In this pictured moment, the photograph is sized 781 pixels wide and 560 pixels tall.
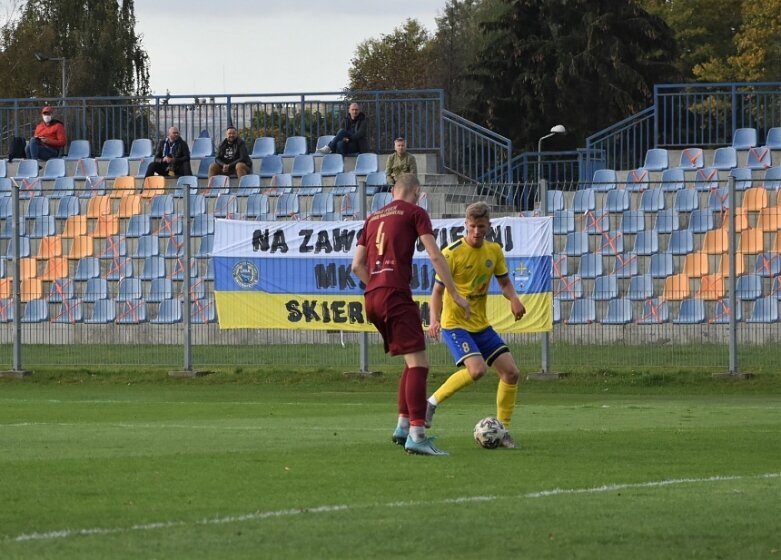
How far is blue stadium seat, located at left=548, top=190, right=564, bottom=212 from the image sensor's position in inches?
886

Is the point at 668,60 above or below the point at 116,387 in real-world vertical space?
above

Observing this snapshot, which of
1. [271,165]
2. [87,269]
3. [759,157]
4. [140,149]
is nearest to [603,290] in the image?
[759,157]

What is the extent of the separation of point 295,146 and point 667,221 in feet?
35.7

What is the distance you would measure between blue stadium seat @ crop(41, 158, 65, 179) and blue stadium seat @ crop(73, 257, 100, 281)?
7268 mm

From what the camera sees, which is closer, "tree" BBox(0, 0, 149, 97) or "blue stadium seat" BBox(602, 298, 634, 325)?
"blue stadium seat" BBox(602, 298, 634, 325)

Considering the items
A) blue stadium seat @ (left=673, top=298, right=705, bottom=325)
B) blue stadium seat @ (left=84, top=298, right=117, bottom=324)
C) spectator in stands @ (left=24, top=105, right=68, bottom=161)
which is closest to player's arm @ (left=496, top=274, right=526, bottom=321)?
blue stadium seat @ (left=673, top=298, right=705, bottom=325)

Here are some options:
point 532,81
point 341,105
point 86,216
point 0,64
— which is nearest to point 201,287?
point 86,216

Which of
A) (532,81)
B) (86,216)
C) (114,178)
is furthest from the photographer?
(532,81)

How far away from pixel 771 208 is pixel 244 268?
7.37 meters

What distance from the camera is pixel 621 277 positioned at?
22.3 m

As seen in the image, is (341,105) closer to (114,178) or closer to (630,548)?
(114,178)

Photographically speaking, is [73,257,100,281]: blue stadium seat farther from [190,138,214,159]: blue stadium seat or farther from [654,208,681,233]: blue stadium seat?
[654,208,681,233]: blue stadium seat

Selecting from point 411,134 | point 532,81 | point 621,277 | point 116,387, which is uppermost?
point 532,81

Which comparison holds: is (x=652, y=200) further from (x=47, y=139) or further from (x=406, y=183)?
(x=47, y=139)
